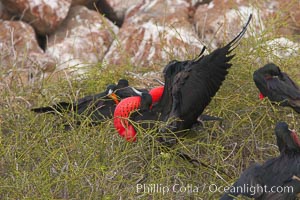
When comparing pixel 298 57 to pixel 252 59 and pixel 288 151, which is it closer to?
pixel 252 59

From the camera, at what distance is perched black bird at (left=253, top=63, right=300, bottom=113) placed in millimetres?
3807

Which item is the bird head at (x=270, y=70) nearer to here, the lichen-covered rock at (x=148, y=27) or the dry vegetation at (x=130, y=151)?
the dry vegetation at (x=130, y=151)

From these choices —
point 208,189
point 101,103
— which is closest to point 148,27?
point 101,103

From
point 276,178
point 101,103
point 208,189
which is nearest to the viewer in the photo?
point 276,178

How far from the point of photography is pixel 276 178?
10.7 ft

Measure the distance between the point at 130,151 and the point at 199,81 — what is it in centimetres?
48

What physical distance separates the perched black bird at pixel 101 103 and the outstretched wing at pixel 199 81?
0.80 feet

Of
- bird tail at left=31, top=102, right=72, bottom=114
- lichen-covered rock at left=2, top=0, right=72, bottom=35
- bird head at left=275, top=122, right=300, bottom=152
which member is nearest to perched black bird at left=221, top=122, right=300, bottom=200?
bird head at left=275, top=122, right=300, bottom=152

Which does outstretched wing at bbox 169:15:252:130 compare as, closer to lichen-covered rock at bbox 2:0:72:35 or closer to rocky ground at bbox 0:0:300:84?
rocky ground at bbox 0:0:300:84

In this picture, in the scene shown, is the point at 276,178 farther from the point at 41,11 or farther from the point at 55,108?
the point at 41,11

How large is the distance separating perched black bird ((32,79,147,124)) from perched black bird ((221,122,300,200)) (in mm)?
860

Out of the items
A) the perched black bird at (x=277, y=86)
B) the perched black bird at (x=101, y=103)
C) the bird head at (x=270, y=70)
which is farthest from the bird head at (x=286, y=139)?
the perched black bird at (x=101, y=103)

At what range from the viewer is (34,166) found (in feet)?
11.8

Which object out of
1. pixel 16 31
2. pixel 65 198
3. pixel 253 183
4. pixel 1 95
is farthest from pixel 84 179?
pixel 16 31
